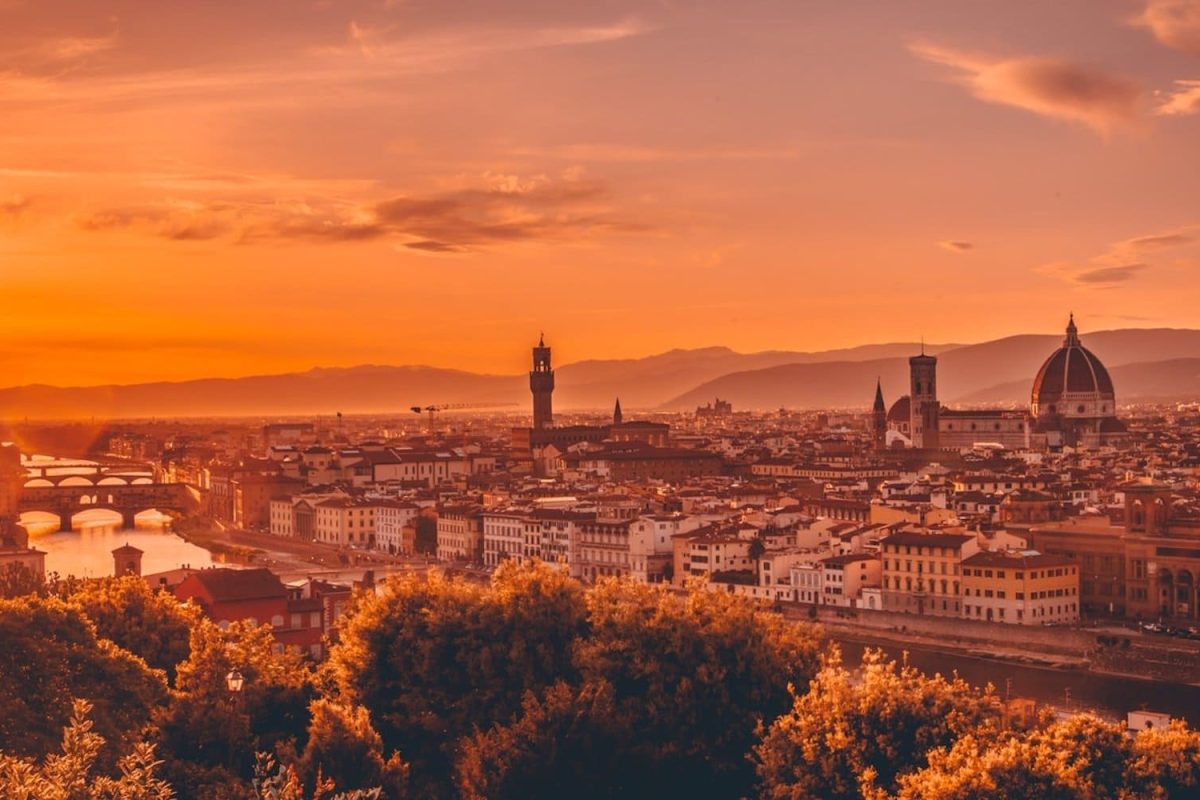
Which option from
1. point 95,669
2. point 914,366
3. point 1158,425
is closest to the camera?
point 95,669

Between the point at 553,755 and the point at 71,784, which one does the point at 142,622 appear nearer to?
the point at 553,755

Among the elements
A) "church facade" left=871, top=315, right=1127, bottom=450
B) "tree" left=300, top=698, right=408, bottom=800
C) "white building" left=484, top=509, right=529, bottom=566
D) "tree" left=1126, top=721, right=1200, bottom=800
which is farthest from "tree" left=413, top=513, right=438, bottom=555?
"tree" left=1126, top=721, right=1200, bottom=800

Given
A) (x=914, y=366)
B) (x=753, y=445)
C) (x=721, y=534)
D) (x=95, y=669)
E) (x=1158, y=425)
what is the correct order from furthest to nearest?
1. (x=1158, y=425)
2. (x=753, y=445)
3. (x=914, y=366)
4. (x=721, y=534)
5. (x=95, y=669)

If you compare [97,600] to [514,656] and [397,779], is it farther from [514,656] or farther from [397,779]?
[397,779]

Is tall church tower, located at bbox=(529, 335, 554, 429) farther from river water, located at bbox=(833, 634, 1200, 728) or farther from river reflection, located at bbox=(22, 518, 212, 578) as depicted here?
river water, located at bbox=(833, 634, 1200, 728)

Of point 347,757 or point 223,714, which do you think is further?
point 223,714

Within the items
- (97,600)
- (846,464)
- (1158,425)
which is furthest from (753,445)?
(97,600)

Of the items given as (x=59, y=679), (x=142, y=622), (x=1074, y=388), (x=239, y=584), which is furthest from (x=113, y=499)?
(x=59, y=679)

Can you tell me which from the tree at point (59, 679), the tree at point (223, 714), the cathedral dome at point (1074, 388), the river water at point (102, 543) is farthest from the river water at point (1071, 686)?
the cathedral dome at point (1074, 388)
